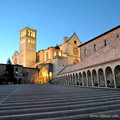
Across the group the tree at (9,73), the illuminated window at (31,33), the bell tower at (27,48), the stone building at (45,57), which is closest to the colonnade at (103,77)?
the stone building at (45,57)

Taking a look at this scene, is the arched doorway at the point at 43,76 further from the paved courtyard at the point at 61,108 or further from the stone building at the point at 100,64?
the paved courtyard at the point at 61,108

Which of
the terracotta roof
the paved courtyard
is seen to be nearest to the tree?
the terracotta roof

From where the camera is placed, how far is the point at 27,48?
67.9 metres

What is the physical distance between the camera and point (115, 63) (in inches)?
571

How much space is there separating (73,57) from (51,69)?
1273 centimetres

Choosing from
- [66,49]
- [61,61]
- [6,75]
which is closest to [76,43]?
[66,49]

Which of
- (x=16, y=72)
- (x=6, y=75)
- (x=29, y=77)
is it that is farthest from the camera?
(x=29, y=77)

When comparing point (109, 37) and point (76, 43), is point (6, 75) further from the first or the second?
point (109, 37)

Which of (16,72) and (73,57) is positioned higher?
(73,57)

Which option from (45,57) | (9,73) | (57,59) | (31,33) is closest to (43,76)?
(57,59)

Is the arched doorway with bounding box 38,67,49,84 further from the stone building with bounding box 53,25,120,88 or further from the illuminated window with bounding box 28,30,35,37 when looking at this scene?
the illuminated window with bounding box 28,30,35,37

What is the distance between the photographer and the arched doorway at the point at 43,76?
52.8 meters

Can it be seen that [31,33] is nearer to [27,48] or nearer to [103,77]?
[27,48]

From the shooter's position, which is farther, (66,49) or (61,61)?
(66,49)
